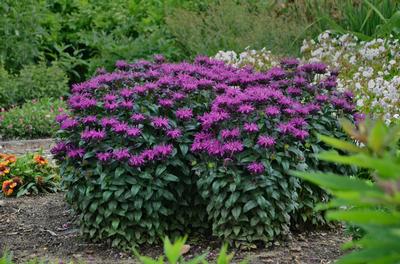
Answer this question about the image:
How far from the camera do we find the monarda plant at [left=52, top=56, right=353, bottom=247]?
3936mm

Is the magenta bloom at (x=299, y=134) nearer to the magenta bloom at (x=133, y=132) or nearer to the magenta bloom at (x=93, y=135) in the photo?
the magenta bloom at (x=133, y=132)

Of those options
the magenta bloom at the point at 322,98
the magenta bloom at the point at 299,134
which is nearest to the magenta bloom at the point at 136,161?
the magenta bloom at the point at 299,134

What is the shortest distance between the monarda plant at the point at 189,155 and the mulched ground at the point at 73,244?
3.9 inches

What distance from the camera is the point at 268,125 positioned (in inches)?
159

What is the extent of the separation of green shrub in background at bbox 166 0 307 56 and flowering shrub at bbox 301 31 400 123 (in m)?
0.50

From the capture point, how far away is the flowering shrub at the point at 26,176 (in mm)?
5625

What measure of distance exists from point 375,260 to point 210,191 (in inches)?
110

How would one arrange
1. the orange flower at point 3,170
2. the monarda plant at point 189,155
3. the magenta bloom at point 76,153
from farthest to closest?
the orange flower at point 3,170, the magenta bloom at point 76,153, the monarda plant at point 189,155

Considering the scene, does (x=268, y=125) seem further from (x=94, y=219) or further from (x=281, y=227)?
(x=94, y=219)

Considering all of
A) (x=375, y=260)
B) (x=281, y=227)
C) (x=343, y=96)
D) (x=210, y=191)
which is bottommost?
(x=281, y=227)

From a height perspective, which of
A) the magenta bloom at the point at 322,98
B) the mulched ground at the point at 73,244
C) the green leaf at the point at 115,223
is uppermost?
the magenta bloom at the point at 322,98

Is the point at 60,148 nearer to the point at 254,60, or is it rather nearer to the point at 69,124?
the point at 69,124

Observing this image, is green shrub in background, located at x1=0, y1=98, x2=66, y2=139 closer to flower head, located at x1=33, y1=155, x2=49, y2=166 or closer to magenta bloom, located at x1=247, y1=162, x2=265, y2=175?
flower head, located at x1=33, y1=155, x2=49, y2=166

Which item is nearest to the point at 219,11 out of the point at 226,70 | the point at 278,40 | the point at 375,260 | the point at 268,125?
the point at 278,40
